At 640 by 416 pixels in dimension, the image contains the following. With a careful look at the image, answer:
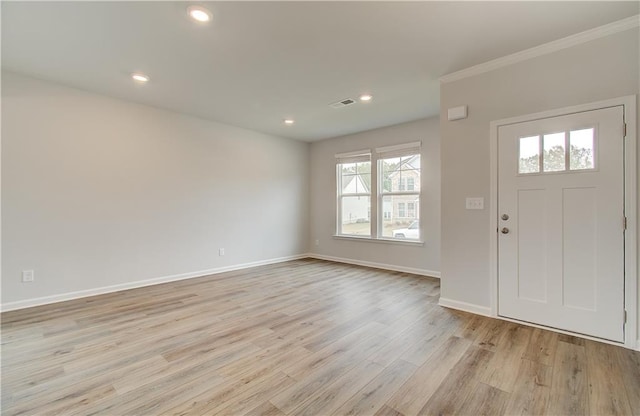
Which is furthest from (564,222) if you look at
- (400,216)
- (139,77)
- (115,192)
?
(115,192)

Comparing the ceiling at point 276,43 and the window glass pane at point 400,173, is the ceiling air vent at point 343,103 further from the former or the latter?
the window glass pane at point 400,173

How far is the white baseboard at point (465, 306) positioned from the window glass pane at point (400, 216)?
5.87 feet

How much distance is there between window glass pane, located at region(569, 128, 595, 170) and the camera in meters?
2.45

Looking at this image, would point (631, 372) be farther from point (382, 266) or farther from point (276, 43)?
point (276, 43)

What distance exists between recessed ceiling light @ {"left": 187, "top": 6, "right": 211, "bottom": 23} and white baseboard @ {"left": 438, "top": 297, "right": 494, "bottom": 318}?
359cm

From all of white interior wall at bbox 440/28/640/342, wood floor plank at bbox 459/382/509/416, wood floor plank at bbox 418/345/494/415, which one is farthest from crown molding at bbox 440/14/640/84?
wood floor plank at bbox 459/382/509/416

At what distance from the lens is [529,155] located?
275 centimetres

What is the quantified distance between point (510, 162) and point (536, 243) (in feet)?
Result: 2.69

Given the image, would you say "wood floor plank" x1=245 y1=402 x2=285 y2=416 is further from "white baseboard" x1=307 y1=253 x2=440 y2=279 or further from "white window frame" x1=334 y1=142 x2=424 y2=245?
"white window frame" x1=334 y1=142 x2=424 y2=245

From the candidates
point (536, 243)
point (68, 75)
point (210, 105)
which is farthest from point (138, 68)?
point (536, 243)

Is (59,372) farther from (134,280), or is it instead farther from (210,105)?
(210,105)

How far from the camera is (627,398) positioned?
1684 millimetres

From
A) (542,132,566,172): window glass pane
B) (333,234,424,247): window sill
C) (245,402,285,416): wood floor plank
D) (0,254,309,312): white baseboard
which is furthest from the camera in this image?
(333,234,424,247): window sill

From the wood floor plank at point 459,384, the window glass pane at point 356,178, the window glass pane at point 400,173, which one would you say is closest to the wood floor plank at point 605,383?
the wood floor plank at point 459,384
